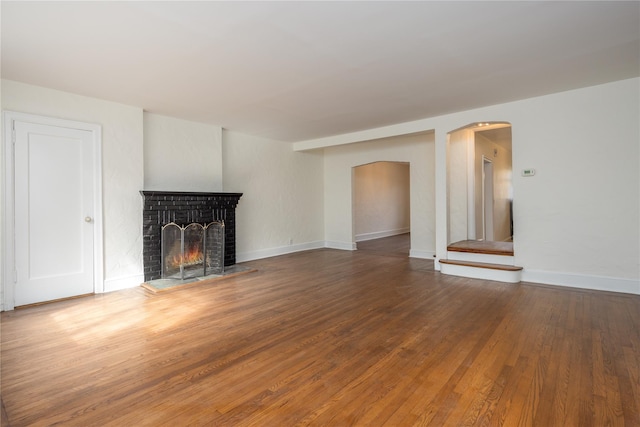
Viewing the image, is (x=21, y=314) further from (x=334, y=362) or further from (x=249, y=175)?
(x=249, y=175)

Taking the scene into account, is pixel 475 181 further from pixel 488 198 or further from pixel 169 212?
pixel 169 212

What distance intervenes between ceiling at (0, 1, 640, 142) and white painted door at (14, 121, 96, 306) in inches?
26.4

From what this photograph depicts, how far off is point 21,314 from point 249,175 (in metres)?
4.02

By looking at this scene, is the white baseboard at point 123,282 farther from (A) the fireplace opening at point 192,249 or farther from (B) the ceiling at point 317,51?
(B) the ceiling at point 317,51

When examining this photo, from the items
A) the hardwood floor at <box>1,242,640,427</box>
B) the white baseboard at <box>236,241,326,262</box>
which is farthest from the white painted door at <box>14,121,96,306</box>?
the white baseboard at <box>236,241,326,262</box>

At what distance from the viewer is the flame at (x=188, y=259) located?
4840 millimetres

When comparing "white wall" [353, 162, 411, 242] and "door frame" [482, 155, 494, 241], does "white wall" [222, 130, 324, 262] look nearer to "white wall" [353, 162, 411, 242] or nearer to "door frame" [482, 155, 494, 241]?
"white wall" [353, 162, 411, 242]

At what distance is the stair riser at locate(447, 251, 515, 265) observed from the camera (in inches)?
184

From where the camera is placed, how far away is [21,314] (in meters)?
3.38

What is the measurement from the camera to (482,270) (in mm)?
4664

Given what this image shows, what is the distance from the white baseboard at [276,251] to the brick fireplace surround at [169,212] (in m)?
1.05

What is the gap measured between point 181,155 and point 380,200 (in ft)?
21.5

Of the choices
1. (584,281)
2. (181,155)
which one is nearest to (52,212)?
(181,155)

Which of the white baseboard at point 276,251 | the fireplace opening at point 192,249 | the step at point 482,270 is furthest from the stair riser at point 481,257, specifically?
the fireplace opening at point 192,249
